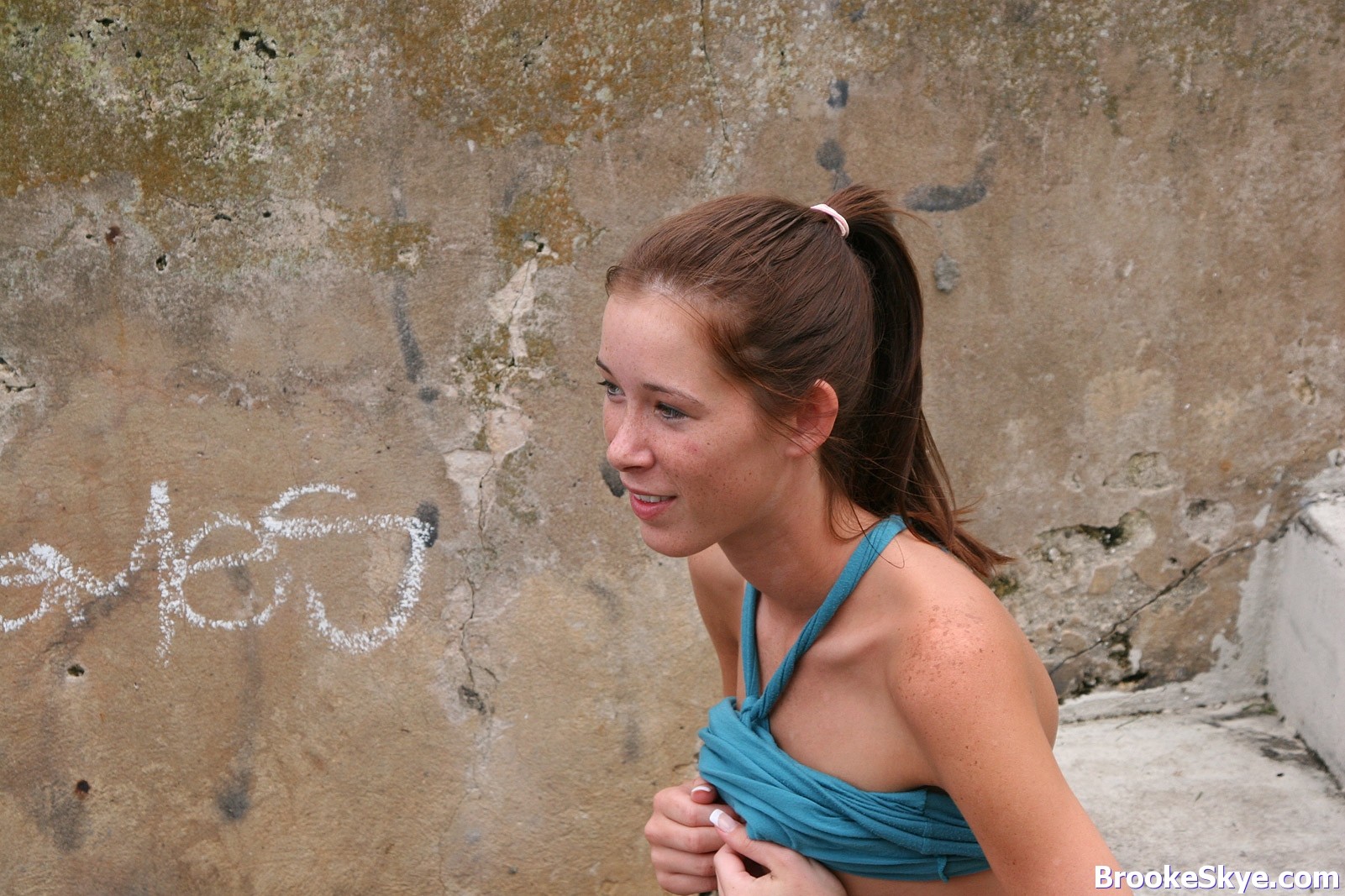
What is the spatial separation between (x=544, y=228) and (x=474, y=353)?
33 cm

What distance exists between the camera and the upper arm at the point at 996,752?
1231 mm

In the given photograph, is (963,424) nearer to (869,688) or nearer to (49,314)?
(869,688)

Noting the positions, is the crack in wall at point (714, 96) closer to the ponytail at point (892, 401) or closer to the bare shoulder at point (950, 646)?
the ponytail at point (892, 401)

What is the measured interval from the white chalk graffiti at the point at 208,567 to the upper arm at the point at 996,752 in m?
1.56

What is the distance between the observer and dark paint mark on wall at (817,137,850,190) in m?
2.54

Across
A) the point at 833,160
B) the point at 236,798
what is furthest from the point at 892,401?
the point at 236,798

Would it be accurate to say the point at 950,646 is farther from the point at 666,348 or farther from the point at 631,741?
the point at 631,741

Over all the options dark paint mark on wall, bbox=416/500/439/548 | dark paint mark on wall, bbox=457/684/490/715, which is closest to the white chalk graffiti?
dark paint mark on wall, bbox=416/500/439/548

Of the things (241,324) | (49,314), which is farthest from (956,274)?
(49,314)

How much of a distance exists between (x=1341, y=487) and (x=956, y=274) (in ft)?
3.74

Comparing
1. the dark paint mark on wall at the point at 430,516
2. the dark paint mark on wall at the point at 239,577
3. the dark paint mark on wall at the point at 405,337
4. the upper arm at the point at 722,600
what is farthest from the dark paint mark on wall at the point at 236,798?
the upper arm at the point at 722,600

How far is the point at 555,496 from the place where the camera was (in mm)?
2631

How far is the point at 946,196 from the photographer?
258cm

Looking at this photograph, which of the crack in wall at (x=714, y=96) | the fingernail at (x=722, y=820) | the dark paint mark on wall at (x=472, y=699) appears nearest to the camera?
the fingernail at (x=722, y=820)
